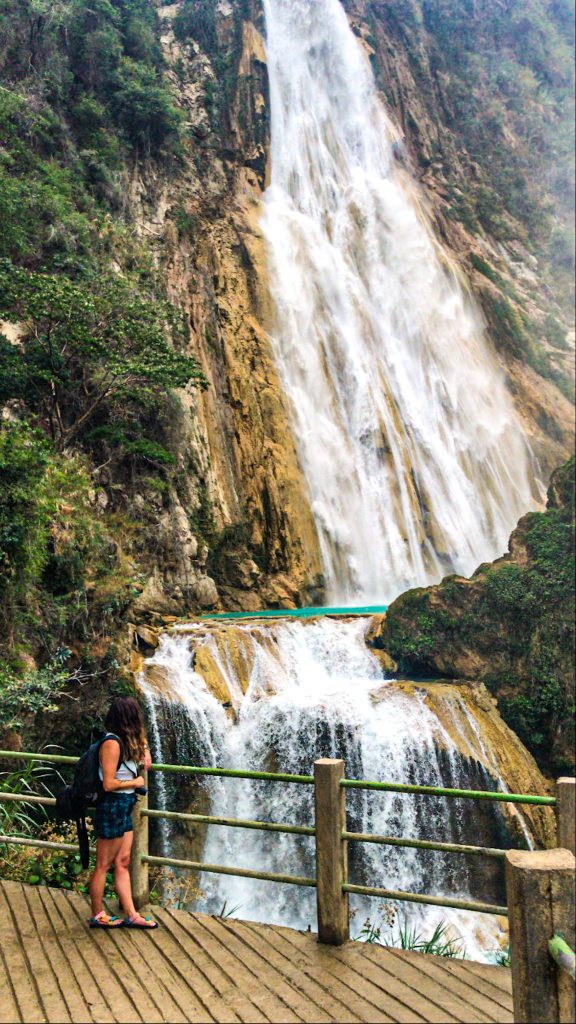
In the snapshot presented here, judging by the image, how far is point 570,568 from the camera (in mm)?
Answer: 16500

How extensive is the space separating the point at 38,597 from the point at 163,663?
8.40ft

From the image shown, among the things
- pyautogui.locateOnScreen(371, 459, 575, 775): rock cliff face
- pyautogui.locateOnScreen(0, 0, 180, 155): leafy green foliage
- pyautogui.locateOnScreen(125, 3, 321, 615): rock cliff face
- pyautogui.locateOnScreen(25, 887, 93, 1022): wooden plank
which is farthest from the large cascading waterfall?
pyautogui.locateOnScreen(25, 887, 93, 1022): wooden plank

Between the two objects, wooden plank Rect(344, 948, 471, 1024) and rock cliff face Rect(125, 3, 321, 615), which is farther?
rock cliff face Rect(125, 3, 321, 615)

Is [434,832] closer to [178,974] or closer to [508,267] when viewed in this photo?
[178,974]

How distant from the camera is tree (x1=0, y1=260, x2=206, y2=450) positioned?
53.7 feet

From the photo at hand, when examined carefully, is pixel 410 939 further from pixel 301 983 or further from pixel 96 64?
pixel 96 64

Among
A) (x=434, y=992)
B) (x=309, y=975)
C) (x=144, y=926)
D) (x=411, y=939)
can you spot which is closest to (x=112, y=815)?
(x=144, y=926)

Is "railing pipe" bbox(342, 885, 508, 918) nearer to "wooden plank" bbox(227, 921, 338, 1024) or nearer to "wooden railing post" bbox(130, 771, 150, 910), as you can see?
"wooden plank" bbox(227, 921, 338, 1024)

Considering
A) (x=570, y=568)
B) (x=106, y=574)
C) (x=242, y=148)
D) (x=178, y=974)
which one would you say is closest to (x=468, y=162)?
(x=242, y=148)

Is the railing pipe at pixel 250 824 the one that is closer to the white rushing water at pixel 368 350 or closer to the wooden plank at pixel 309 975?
the wooden plank at pixel 309 975

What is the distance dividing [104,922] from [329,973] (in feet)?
4.72

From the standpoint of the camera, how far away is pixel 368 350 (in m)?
27.5

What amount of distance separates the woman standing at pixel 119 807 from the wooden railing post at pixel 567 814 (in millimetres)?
2345

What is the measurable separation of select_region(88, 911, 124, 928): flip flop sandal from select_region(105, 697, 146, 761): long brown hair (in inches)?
37.0
